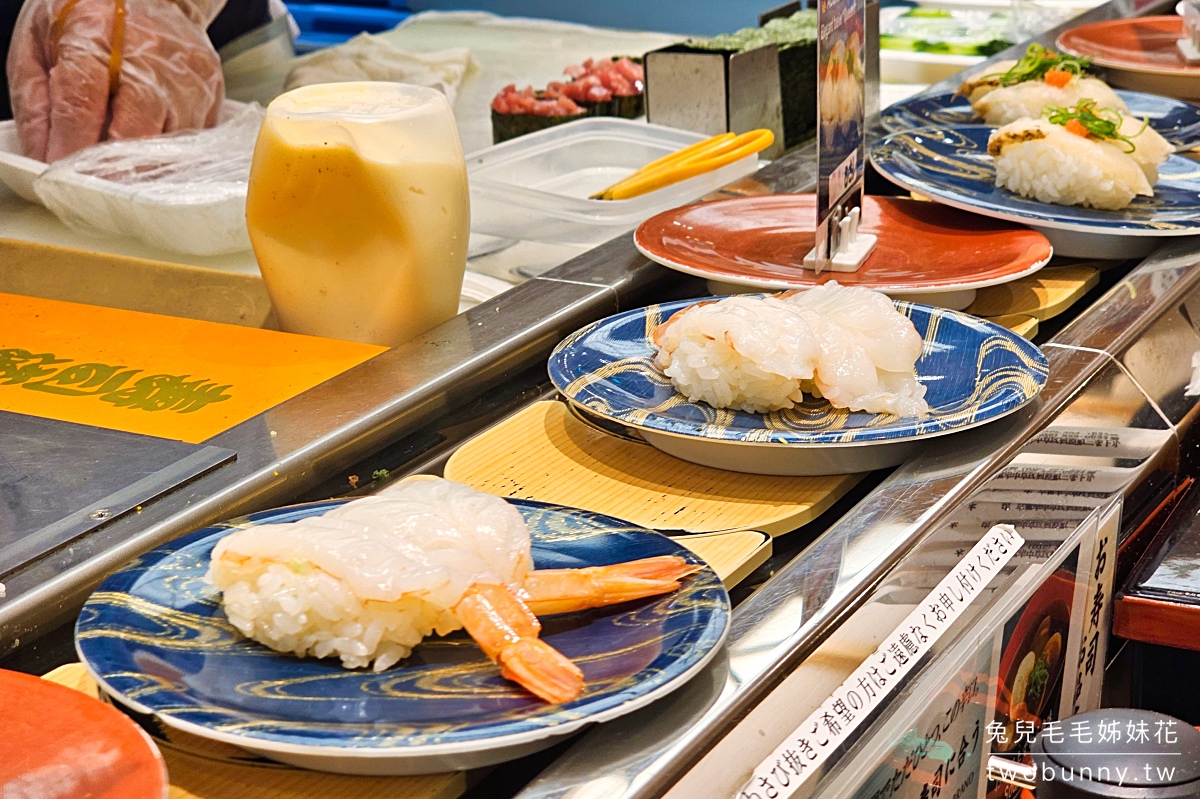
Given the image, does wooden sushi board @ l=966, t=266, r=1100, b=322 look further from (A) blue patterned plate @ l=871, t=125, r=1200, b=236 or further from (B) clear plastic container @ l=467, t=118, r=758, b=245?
(B) clear plastic container @ l=467, t=118, r=758, b=245

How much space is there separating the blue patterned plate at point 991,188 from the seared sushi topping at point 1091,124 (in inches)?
3.7

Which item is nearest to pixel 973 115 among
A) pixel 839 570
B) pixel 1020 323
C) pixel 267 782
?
pixel 1020 323

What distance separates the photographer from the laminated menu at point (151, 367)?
→ 4.03ft

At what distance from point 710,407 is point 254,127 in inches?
47.0

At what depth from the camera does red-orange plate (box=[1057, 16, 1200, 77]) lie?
2738mm

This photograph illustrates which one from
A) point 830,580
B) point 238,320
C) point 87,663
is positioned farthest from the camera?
point 238,320

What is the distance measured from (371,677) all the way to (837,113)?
39.3 inches

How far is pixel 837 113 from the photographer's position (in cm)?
153

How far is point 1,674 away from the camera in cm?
77

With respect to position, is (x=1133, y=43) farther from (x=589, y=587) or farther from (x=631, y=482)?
(x=589, y=587)

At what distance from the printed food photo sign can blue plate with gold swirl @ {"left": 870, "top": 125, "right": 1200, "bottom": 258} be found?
7.8 inches

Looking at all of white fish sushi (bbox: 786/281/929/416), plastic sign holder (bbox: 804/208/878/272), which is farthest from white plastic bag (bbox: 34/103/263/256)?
white fish sushi (bbox: 786/281/929/416)

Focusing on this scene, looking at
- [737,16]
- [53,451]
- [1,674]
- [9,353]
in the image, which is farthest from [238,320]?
[737,16]

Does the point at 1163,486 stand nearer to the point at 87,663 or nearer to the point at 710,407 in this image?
the point at 710,407
